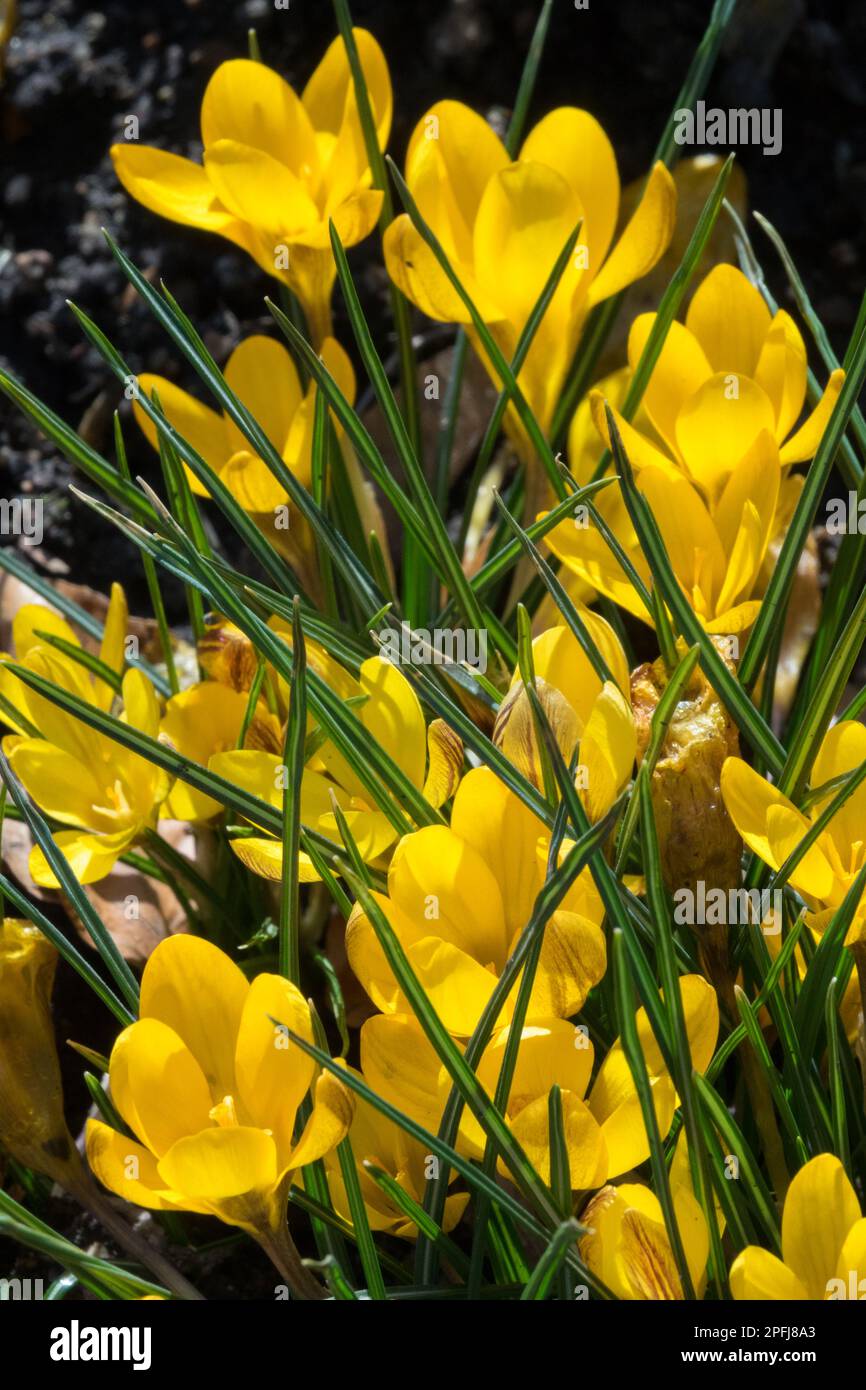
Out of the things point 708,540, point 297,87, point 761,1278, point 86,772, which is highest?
point 297,87

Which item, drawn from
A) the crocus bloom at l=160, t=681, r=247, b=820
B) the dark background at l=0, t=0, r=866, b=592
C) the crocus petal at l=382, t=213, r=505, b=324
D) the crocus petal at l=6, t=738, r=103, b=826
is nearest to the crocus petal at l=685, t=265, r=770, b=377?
the crocus petal at l=382, t=213, r=505, b=324

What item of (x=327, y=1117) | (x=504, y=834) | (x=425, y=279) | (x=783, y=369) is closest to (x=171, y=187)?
(x=425, y=279)

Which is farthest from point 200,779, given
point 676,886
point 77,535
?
point 77,535

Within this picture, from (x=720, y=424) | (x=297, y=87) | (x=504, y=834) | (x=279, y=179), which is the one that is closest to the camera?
(x=504, y=834)

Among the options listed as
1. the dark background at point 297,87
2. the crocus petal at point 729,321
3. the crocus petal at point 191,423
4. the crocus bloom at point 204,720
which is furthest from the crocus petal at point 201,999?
the dark background at point 297,87

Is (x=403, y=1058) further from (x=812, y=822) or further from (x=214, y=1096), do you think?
(x=812, y=822)
